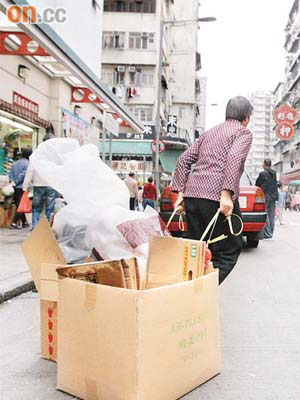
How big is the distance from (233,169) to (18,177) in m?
7.23

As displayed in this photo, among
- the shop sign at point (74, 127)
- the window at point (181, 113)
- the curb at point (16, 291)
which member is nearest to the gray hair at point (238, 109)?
the curb at point (16, 291)

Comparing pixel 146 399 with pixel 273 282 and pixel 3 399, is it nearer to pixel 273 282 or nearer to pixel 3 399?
pixel 3 399

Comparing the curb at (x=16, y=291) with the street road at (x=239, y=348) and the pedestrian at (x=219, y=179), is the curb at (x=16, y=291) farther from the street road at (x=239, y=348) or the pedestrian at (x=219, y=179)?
the pedestrian at (x=219, y=179)

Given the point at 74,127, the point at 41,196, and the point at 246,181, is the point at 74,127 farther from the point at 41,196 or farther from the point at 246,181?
the point at 246,181

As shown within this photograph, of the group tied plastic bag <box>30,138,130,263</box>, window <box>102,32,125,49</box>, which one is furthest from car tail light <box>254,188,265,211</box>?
window <box>102,32,125,49</box>

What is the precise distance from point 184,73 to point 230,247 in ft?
189

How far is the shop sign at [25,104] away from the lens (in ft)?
35.0

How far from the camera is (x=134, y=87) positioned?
37.9 metres

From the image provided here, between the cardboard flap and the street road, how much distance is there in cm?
54

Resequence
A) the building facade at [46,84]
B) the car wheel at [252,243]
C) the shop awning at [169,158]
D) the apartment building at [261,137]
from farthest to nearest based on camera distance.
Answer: the apartment building at [261,137] < the shop awning at [169,158] < the car wheel at [252,243] < the building facade at [46,84]

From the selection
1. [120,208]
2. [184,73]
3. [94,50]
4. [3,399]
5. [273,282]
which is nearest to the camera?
[3,399]

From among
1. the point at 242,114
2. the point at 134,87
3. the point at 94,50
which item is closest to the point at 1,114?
the point at 94,50

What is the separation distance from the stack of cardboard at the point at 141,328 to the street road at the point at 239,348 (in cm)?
18

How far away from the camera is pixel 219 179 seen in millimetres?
3439
